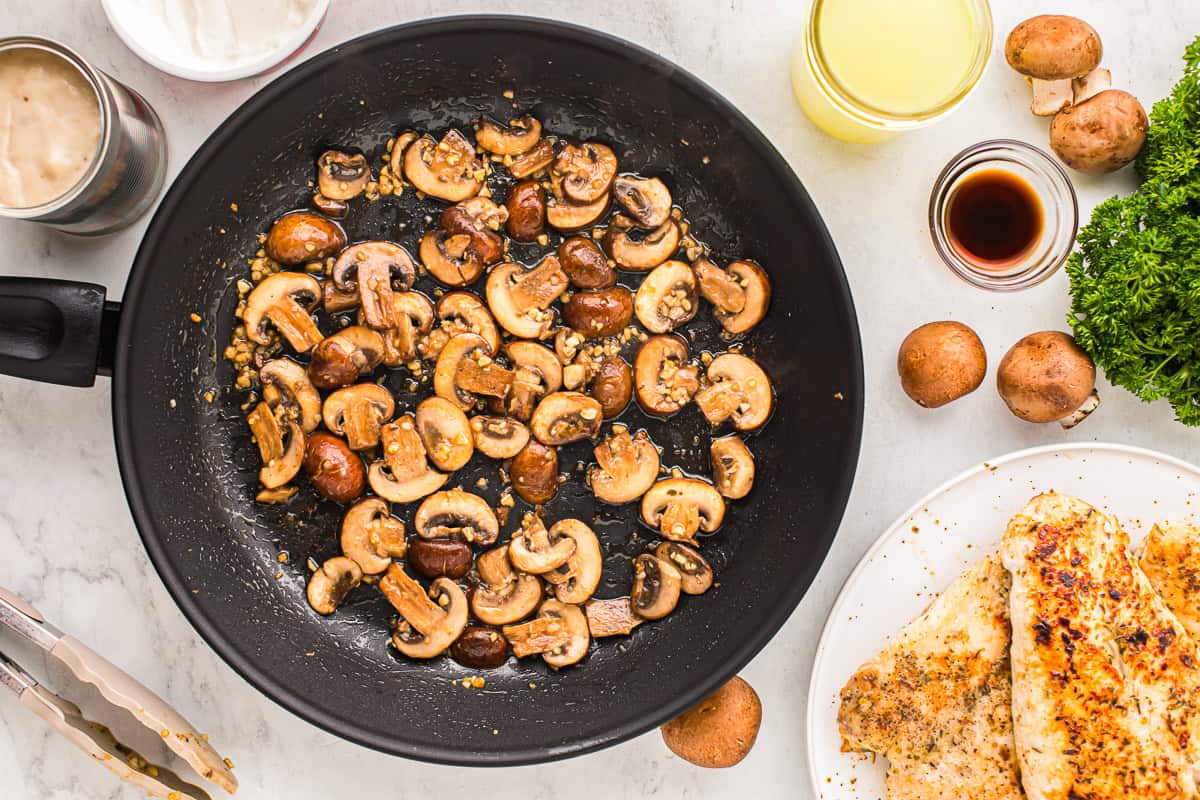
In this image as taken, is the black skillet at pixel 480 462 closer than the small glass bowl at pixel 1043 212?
Yes

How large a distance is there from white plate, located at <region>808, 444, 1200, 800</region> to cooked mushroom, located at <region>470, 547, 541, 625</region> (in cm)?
67

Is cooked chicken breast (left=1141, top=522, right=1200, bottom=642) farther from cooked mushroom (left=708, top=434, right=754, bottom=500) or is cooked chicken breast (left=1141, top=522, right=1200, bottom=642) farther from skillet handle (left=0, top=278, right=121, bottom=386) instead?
skillet handle (left=0, top=278, right=121, bottom=386)

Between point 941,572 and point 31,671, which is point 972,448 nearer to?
point 941,572

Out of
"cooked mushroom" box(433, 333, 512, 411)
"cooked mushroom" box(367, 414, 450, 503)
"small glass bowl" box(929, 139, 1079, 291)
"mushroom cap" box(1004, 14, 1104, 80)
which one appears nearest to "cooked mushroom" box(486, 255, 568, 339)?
"cooked mushroom" box(433, 333, 512, 411)

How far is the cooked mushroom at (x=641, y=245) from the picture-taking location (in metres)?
2.14

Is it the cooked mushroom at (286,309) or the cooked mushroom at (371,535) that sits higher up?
the cooked mushroom at (286,309)

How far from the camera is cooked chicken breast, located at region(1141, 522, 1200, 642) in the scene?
80.9 inches

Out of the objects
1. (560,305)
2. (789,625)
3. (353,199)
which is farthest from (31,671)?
(789,625)

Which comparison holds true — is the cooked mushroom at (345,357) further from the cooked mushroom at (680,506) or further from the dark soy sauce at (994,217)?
the dark soy sauce at (994,217)

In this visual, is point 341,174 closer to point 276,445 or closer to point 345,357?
point 345,357

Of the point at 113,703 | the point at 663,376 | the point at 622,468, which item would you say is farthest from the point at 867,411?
the point at 113,703

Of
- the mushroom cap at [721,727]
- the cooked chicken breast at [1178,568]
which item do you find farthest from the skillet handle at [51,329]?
the cooked chicken breast at [1178,568]

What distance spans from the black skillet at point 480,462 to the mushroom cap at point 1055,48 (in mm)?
645

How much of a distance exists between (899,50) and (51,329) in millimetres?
1804
